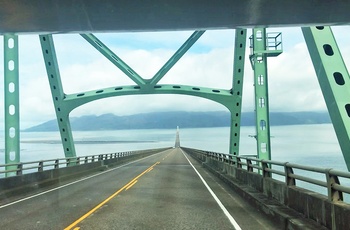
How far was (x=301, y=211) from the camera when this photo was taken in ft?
29.1

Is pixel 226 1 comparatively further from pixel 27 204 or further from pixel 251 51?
pixel 251 51

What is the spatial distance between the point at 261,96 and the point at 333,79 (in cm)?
1813

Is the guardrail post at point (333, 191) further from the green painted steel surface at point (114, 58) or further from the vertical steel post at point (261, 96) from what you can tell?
the green painted steel surface at point (114, 58)

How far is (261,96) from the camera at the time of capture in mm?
30797

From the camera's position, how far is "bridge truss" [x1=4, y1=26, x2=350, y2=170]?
41.9ft

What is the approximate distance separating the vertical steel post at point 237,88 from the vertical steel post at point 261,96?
1035 centimetres

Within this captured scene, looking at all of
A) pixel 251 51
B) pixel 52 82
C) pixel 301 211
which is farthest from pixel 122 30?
pixel 52 82

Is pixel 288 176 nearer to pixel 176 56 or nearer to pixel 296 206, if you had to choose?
pixel 296 206

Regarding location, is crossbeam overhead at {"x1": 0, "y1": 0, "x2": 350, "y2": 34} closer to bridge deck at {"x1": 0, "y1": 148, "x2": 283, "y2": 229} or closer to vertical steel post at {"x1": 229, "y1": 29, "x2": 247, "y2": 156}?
bridge deck at {"x1": 0, "y1": 148, "x2": 283, "y2": 229}

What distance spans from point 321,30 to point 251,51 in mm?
18905

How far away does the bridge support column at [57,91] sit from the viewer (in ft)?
131

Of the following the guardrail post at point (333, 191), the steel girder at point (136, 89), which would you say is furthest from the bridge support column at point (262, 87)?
the guardrail post at point (333, 191)

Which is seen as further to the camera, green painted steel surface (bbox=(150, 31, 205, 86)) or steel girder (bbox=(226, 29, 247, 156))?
green painted steel surface (bbox=(150, 31, 205, 86))

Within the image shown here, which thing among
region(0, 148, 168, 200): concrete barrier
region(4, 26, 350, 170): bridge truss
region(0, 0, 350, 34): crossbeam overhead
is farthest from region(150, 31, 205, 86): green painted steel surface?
region(0, 0, 350, 34): crossbeam overhead
